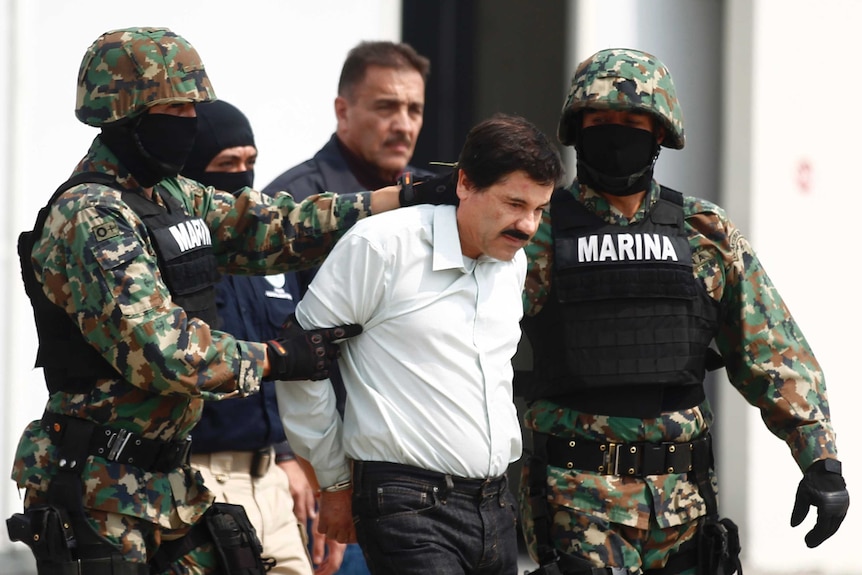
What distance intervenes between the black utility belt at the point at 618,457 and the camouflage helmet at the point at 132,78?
1389 millimetres

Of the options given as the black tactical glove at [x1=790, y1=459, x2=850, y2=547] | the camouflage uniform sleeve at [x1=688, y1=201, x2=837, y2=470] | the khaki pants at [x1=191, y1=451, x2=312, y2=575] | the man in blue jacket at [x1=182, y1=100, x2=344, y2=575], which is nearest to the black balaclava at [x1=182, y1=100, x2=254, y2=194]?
the man in blue jacket at [x1=182, y1=100, x2=344, y2=575]

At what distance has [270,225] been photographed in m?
4.34

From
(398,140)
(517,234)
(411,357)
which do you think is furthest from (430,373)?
(398,140)

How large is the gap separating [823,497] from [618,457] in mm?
571

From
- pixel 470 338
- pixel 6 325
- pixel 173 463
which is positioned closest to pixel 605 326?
pixel 470 338

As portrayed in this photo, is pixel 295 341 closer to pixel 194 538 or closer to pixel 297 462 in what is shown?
pixel 194 538

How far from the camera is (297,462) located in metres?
5.47

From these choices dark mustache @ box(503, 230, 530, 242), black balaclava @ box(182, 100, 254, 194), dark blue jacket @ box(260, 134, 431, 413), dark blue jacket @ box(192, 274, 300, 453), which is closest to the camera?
dark mustache @ box(503, 230, 530, 242)

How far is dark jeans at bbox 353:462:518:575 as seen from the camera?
3.87 m

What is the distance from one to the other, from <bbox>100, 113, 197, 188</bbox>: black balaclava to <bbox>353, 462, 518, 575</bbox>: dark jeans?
923 mm

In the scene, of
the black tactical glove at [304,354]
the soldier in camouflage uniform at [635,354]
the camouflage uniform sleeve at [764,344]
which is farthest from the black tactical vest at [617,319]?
the black tactical glove at [304,354]

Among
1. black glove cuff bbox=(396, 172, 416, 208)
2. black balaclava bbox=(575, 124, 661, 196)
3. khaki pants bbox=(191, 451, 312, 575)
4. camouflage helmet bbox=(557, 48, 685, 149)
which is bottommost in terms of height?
khaki pants bbox=(191, 451, 312, 575)

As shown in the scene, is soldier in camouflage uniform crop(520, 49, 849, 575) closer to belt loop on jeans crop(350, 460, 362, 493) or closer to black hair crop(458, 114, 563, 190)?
black hair crop(458, 114, 563, 190)

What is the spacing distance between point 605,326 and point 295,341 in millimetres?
941
